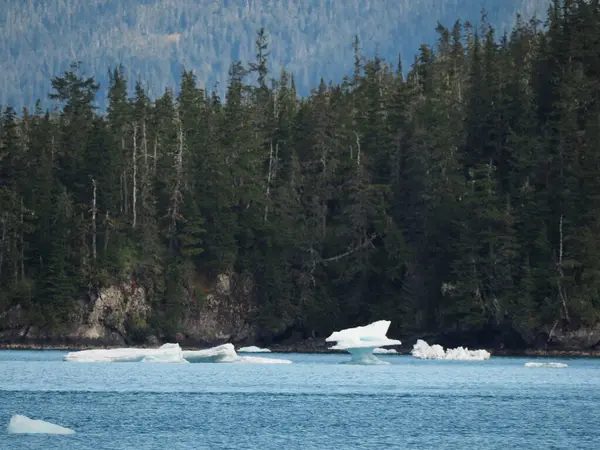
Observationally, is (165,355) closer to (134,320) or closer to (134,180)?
(134,320)

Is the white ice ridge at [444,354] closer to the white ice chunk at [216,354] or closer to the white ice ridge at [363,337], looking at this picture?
the white ice ridge at [363,337]

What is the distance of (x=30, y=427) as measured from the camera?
1454 inches

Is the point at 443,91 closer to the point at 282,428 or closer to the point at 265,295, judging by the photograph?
the point at 265,295

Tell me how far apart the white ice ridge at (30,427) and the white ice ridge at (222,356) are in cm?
3991

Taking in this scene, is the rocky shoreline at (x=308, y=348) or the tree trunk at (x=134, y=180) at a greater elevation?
the tree trunk at (x=134, y=180)

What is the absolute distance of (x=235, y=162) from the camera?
10994 centimetres

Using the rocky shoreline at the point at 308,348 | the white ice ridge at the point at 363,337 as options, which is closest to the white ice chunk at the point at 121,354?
the white ice ridge at the point at 363,337

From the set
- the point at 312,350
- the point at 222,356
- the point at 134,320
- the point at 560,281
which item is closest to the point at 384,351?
the point at 312,350

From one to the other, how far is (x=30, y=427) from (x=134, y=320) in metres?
63.9

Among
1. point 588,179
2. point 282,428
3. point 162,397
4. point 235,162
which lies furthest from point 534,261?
point 282,428

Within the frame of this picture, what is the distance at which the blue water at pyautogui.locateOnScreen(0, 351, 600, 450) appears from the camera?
38406 mm

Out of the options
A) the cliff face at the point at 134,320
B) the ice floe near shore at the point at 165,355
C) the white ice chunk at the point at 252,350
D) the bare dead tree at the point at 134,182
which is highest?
the bare dead tree at the point at 134,182

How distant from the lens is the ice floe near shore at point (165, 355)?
74.4 metres

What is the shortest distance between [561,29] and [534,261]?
2409cm
